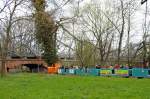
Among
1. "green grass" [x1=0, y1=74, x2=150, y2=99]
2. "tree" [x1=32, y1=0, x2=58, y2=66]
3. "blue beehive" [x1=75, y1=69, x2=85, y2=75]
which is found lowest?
"green grass" [x1=0, y1=74, x2=150, y2=99]

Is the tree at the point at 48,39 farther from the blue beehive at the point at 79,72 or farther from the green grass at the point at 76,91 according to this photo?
the green grass at the point at 76,91

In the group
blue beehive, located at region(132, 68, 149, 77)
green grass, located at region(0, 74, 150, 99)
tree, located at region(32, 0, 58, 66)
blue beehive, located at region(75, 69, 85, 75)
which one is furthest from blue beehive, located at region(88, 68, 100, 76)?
green grass, located at region(0, 74, 150, 99)

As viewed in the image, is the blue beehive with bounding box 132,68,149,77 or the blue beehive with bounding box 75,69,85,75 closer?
the blue beehive with bounding box 132,68,149,77

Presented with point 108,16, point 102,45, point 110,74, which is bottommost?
point 110,74

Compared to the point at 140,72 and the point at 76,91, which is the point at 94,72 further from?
the point at 76,91

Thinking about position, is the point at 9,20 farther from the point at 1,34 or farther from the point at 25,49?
the point at 25,49

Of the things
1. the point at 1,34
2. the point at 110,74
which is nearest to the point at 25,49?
the point at 1,34

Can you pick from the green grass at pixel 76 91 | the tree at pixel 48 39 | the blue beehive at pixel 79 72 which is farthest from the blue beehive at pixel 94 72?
the green grass at pixel 76 91

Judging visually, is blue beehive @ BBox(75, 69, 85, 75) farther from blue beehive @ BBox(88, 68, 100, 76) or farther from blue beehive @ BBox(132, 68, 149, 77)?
blue beehive @ BBox(132, 68, 149, 77)

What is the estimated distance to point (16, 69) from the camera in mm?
82938

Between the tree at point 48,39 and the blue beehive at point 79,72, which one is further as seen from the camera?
the tree at point 48,39

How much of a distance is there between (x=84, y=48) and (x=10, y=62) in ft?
50.6

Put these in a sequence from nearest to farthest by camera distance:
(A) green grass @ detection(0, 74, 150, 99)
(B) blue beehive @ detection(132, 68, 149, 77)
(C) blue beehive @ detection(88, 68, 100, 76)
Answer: (A) green grass @ detection(0, 74, 150, 99), (B) blue beehive @ detection(132, 68, 149, 77), (C) blue beehive @ detection(88, 68, 100, 76)

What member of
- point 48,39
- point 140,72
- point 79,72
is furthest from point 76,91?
point 48,39
